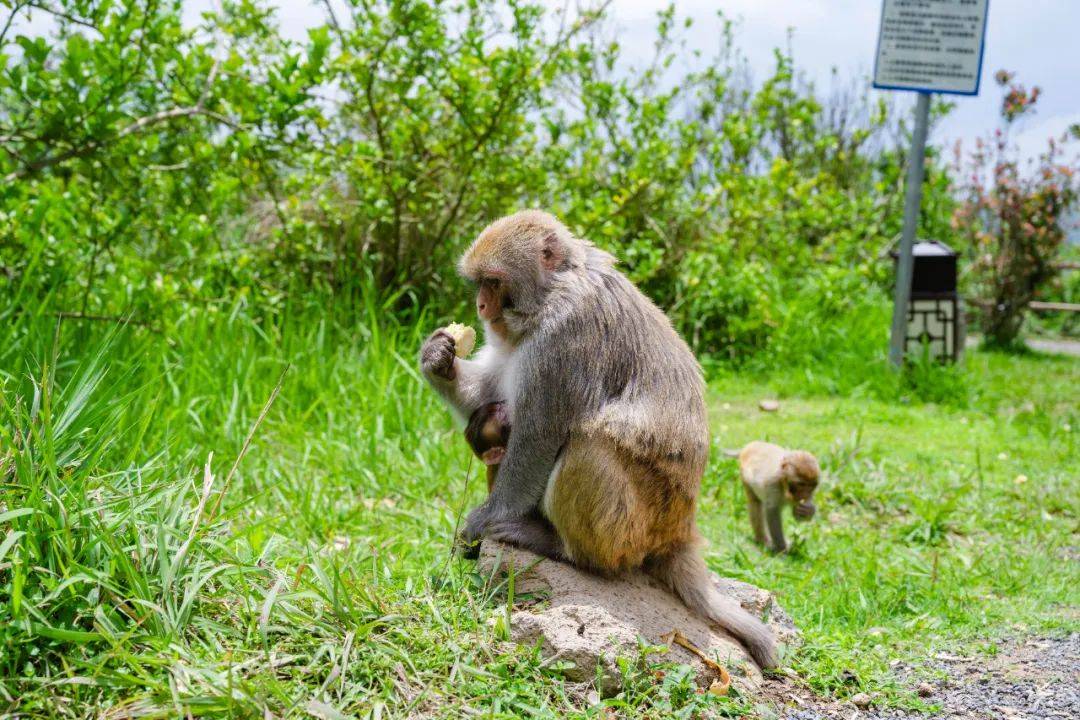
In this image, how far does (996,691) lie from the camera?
372 centimetres

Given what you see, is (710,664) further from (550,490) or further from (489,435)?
(489,435)

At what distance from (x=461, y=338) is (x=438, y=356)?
12.8 inches

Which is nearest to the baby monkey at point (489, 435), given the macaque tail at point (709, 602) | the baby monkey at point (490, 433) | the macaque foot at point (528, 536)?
the baby monkey at point (490, 433)

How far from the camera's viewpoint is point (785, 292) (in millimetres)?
11570

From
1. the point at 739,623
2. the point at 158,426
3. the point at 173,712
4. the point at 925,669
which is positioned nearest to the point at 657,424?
the point at 739,623

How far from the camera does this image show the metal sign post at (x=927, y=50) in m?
8.83

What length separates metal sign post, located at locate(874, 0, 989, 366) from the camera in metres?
8.83

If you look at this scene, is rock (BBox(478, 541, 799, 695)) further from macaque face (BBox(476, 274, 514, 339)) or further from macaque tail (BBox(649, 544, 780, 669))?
macaque face (BBox(476, 274, 514, 339))

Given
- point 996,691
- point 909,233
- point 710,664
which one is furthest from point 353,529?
point 909,233

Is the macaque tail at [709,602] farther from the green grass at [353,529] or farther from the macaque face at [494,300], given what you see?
the macaque face at [494,300]

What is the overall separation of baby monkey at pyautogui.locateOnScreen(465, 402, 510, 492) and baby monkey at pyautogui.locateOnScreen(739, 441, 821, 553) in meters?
2.12

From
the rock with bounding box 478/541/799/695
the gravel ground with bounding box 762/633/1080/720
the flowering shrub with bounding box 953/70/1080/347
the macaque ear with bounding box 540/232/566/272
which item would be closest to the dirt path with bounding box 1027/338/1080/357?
the flowering shrub with bounding box 953/70/1080/347

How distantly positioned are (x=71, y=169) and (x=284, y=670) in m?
5.28

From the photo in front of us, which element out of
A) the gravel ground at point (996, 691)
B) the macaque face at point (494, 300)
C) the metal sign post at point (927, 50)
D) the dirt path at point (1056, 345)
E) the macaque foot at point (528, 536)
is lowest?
the dirt path at point (1056, 345)
